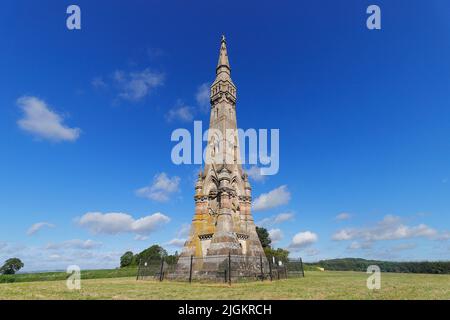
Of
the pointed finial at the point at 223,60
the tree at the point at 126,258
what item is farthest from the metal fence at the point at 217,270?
the tree at the point at 126,258

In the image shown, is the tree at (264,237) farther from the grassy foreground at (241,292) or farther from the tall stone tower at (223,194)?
the grassy foreground at (241,292)

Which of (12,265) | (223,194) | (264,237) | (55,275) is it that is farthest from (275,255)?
(12,265)

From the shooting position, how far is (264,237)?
6769 centimetres

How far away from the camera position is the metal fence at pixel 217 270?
22.8 meters

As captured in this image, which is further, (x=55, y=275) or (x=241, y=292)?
(x=55, y=275)

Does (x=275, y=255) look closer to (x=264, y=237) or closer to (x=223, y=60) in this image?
(x=264, y=237)

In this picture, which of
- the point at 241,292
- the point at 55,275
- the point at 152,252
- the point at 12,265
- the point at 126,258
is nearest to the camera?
the point at 241,292

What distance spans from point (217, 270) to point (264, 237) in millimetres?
46101

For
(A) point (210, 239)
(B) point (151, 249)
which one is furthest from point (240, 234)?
(B) point (151, 249)

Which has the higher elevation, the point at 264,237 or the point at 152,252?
the point at 264,237

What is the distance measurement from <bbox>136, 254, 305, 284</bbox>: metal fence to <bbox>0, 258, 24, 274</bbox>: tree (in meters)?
55.5

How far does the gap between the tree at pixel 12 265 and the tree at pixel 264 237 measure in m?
58.3

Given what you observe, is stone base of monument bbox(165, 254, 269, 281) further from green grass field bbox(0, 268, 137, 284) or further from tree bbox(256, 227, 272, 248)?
tree bbox(256, 227, 272, 248)

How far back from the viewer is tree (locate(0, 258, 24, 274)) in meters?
62.2
